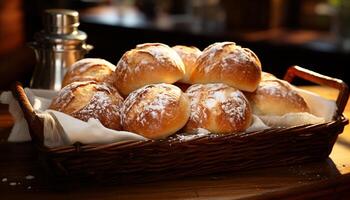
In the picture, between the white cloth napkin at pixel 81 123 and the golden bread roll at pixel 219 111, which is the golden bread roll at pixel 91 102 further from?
the golden bread roll at pixel 219 111

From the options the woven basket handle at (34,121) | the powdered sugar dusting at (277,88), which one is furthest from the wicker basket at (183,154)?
the powdered sugar dusting at (277,88)

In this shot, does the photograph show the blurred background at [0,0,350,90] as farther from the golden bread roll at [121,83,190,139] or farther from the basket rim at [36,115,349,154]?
the golden bread roll at [121,83,190,139]

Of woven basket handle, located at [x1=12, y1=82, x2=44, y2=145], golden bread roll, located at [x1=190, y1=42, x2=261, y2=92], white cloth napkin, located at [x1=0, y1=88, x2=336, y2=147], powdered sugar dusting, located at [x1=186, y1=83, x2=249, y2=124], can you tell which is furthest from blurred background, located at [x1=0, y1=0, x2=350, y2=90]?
woven basket handle, located at [x1=12, y1=82, x2=44, y2=145]

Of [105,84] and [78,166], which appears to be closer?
[78,166]

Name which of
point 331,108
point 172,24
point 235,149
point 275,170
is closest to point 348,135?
point 331,108

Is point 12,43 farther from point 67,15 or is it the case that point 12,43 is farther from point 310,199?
point 310,199

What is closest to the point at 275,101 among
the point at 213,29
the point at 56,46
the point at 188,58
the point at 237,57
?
the point at 237,57
